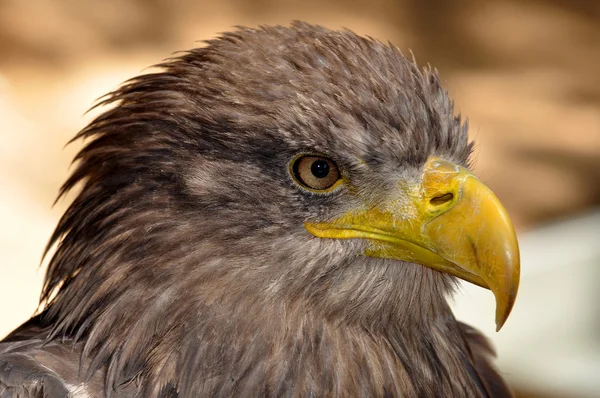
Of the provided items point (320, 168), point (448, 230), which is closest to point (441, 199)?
point (448, 230)

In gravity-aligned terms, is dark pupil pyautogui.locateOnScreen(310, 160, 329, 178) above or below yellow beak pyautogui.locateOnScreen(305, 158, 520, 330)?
above

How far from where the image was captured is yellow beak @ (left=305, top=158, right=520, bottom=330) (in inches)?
68.5

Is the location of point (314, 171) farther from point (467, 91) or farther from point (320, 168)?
point (467, 91)

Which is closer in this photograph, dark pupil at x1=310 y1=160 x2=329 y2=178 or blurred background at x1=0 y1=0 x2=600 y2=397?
dark pupil at x1=310 y1=160 x2=329 y2=178

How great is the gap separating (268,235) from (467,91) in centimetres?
297

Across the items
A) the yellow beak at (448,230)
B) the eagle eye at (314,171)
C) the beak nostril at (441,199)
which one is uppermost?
the eagle eye at (314,171)

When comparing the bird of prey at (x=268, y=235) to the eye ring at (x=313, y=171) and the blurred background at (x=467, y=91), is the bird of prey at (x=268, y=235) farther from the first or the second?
the blurred background at (x=467, y=91)

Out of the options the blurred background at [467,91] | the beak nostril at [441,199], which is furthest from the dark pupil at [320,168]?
the blurred background at [467,91]

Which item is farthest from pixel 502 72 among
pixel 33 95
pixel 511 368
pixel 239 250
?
pixel 239 250

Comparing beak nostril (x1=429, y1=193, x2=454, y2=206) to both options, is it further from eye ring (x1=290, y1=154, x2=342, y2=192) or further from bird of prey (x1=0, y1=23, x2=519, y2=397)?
eye ring (x1=290, y1=154, x2=342, y2=192)

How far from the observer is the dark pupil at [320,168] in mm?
1789

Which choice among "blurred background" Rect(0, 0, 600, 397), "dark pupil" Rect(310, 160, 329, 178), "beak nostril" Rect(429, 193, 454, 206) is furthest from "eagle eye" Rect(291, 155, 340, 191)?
"blurred background" Rect(0, 0, 600, 397)

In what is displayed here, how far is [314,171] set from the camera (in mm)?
1788

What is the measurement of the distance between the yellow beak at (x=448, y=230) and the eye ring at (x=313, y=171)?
0.26 ft
